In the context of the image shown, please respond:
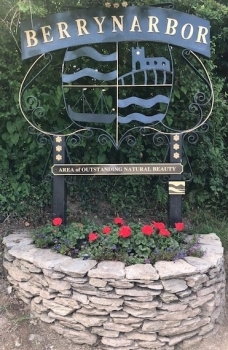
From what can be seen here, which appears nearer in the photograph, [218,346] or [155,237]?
[218,346]

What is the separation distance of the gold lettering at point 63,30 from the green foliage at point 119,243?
174cm

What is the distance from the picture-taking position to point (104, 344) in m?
3.08

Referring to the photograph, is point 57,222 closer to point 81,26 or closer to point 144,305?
point 144,305

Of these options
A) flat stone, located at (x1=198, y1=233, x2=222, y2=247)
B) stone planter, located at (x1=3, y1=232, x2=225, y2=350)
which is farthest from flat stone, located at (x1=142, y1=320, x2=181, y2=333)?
flat stone, located at (x1=198, y1=233, x2=222, y2=247)

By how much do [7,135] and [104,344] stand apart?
232cm

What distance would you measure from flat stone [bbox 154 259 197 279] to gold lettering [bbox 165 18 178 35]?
2068mm

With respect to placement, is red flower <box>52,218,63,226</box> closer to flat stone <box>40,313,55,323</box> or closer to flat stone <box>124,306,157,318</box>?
flat stone <box>40,313,55,323</box>

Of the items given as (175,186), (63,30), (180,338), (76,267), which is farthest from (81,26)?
(180,338)

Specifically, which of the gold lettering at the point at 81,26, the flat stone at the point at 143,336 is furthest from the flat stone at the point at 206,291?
the gold lettering at the point at 81,26

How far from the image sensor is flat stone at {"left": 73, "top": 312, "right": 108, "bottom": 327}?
305 cm

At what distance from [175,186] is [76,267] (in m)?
1.20

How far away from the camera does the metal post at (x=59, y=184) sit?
3.71 m

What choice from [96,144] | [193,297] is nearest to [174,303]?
[193,297]

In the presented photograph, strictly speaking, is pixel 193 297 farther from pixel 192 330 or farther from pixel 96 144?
pixel 96 144
